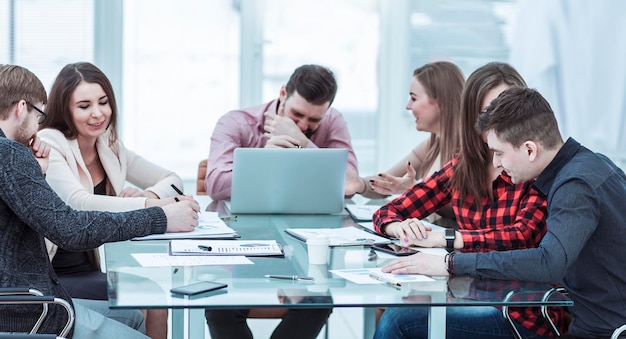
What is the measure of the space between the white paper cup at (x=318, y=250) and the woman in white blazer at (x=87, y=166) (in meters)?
Answer: 0.81

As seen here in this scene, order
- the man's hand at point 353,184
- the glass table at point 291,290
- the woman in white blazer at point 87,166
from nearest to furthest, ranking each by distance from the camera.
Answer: the glass table at point 291,290 < the woman in white blazer at point 87,166 < the man's hand at point 353,184

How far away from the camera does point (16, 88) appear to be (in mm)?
2029

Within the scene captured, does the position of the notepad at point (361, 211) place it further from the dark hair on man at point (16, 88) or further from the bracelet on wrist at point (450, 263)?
the dark hair on man at point (16, 88)

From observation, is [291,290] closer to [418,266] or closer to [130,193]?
[418,266]

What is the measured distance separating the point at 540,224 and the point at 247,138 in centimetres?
141

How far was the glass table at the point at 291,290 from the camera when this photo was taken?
4.99 ft

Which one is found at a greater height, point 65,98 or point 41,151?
point 65,98

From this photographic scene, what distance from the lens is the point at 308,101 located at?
10.3ft

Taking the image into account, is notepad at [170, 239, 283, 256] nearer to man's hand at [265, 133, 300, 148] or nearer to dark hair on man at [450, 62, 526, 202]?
dark hair on man at [450, 62, 526, 202]

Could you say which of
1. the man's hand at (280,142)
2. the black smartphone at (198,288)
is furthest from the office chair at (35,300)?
the man's hand at (280,142)

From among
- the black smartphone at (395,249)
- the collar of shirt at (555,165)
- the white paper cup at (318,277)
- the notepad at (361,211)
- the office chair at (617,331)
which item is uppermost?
the collar of shirt at (555,165)

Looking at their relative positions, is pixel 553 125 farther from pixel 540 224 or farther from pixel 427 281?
pixel 427 281

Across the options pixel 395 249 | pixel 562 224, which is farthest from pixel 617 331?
pixel 395 249

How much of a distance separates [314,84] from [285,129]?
0.20 metres
